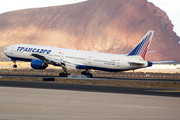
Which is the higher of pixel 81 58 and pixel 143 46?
pixel 143 46

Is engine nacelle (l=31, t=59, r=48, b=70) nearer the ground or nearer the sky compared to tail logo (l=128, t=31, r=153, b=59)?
nearer the ground

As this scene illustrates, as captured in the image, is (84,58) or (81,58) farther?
(81,58)

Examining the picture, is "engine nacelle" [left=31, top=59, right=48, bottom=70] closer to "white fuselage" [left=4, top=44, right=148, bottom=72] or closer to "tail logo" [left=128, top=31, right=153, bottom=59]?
"white fuselage" [left=4, top=44, right=148, bottom=72]

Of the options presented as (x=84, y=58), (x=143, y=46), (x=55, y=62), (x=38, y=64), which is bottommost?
(x=38, y=64)

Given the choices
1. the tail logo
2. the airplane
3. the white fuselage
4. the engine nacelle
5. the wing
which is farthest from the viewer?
the wing

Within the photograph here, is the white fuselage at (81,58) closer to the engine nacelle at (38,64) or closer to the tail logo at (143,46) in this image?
the tail logo at (143,46)

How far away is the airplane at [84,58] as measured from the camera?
57.0 metres

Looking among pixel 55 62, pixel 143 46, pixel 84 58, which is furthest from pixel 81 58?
pixel 143 46

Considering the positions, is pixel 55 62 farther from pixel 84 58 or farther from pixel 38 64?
pixel 84 58

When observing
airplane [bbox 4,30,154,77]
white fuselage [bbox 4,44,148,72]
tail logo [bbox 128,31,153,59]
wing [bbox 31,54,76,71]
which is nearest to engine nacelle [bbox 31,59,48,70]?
airplane [bbox 4,30,154,77]

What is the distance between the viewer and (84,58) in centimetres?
6000

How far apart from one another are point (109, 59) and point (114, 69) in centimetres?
207

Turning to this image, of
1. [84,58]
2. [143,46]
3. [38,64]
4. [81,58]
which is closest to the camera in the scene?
[143,46]

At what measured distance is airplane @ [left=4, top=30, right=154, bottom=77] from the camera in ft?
187
